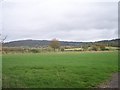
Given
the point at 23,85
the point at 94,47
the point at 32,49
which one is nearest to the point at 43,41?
the point at 32,49

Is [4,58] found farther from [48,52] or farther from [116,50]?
[116,50]

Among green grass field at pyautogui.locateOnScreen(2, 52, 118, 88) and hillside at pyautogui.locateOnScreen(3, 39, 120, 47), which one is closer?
green grass field at pyautogui.locateOnScreen(2, 52, 118, 88)

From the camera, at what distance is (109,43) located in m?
26.1

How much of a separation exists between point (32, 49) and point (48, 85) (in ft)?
20.7

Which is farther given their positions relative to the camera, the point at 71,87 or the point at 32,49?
the point at 32,49

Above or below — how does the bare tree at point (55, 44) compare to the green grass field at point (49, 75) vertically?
above

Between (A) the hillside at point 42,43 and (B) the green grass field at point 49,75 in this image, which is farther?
(A) the hillside at point 42,43

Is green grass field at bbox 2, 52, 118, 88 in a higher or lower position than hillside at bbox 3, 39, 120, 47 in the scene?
lower

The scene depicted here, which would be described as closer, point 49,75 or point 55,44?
point 49,75

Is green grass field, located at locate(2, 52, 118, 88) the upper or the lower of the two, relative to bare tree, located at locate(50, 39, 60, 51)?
lower

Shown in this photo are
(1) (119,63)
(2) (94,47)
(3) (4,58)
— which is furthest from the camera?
(1) (119,63)

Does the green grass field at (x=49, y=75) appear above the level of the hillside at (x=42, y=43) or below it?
below

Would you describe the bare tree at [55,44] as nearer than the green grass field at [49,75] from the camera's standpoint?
No

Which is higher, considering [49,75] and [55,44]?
[55,44]
